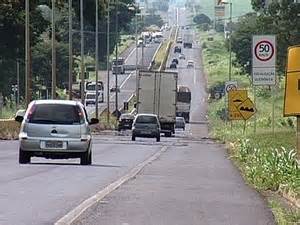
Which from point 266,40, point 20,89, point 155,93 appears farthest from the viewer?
point 20,89

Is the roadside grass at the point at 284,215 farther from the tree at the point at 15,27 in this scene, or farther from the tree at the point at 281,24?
the tree at the point at 281,24

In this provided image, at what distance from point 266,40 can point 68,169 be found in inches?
315

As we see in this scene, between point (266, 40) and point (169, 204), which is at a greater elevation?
point (266, 40)

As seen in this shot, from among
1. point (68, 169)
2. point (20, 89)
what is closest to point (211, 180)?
point (68, 169)

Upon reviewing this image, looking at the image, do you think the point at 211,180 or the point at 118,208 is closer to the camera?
the point at 118,208

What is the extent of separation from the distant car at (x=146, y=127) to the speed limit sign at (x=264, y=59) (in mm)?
24044

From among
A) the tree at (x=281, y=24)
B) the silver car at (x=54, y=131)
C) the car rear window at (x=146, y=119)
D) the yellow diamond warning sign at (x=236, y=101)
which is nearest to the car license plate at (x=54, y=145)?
the silver car at (x=54, y=131)

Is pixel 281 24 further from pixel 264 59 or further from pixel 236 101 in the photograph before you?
pixel 264 59

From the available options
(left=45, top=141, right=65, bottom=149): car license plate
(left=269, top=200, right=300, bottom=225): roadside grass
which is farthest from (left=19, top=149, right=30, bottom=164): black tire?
(left=269, top=200, right=300, bottom=225): roadside grass

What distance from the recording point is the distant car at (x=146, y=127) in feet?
194

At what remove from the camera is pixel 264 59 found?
33000 mm

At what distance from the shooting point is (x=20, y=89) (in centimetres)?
11050

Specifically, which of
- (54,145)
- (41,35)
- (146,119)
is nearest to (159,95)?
(146,119)

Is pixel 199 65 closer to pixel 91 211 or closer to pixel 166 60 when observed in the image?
pixel 166 60
